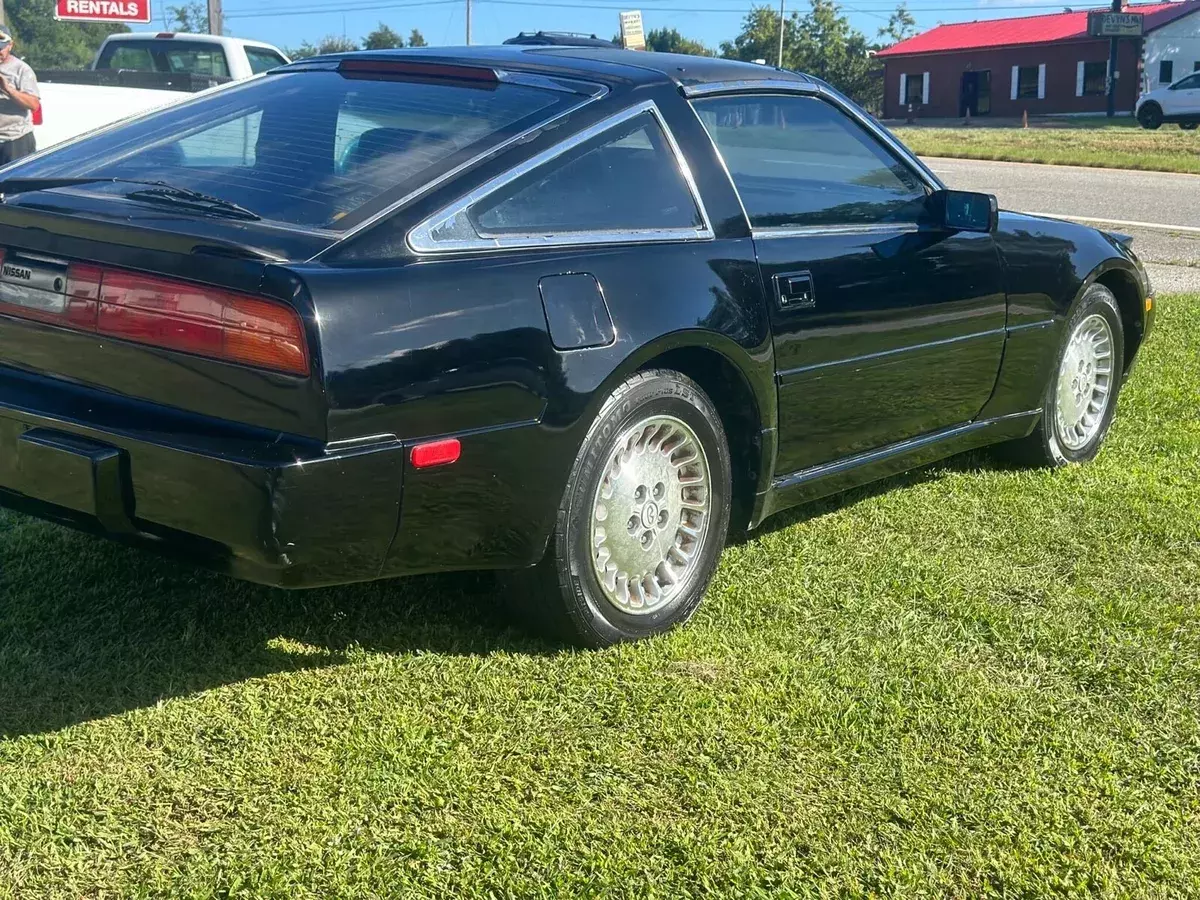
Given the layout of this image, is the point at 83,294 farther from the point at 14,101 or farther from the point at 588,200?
the point at 14,101

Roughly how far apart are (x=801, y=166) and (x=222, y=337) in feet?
7.39

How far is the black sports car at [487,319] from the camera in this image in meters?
2.84

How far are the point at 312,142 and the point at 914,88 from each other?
60936 millimetres

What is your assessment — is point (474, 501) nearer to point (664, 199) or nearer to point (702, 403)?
point (702, 403)

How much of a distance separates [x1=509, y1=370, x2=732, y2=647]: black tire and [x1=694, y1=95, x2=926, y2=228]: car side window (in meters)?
0.75

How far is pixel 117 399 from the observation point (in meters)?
3.01

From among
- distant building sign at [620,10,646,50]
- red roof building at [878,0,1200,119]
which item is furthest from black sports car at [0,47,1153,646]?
red roof building at [878,0,1200,119]

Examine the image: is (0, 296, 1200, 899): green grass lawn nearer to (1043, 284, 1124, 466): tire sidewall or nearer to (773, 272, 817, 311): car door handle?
(773, 272, 817, 311): car door handle

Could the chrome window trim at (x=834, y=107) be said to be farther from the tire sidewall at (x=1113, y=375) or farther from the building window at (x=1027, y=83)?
the building window at (x=1027, y=83)

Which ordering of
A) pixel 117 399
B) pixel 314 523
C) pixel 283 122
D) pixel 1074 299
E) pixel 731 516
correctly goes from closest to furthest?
pixel 314 523 < pixel 117 399 < pixel 283 122 < pixel 731 516 < pixel 1074 299

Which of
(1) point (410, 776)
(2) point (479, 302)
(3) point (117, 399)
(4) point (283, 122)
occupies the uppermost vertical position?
(4) point (283, 122)

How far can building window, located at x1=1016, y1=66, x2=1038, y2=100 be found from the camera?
Answer: 5566 centimetres

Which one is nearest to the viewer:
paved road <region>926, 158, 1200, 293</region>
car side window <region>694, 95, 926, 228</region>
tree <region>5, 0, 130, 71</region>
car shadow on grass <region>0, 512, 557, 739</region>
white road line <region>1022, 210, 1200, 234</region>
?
car shadow on grass <region>0, 512, 557, 739</region>

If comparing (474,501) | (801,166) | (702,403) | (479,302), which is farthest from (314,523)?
(801,166)
